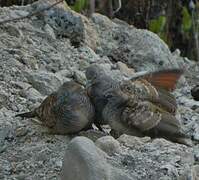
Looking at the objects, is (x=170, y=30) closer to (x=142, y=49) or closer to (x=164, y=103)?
(x=142, y=49)

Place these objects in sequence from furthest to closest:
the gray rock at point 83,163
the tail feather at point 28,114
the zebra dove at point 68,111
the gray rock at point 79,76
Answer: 1. the gray rock at point 79,76
2. the tail feather at point 28,114
3. the zebra dove at point 68,111
4. the gray rock at point 83,163

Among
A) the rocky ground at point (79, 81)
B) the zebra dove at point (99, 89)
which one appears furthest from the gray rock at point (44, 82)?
the zebra dove at point (99, 89)

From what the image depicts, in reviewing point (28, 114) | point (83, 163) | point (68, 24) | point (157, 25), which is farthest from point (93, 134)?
point (157, 25)

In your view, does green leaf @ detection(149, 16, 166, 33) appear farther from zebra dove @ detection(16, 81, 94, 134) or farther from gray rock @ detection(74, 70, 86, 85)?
zebra dove @ detection(16, 81, 94, 134)

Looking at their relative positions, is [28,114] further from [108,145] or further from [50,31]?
[50,31]

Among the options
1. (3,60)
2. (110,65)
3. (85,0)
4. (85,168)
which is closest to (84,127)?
(85,168)

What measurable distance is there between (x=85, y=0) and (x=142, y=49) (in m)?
1.15

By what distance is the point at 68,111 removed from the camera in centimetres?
368

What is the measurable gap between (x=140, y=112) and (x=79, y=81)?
4.06 ft

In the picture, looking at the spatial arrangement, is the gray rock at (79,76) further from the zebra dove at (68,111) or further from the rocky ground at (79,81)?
the zebra dove at (68,111)

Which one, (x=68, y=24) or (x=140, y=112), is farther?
(x=68, y=24)

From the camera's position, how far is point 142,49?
6270 mm

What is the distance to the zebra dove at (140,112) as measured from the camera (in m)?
3.69

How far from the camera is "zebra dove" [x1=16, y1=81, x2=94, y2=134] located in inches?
144
